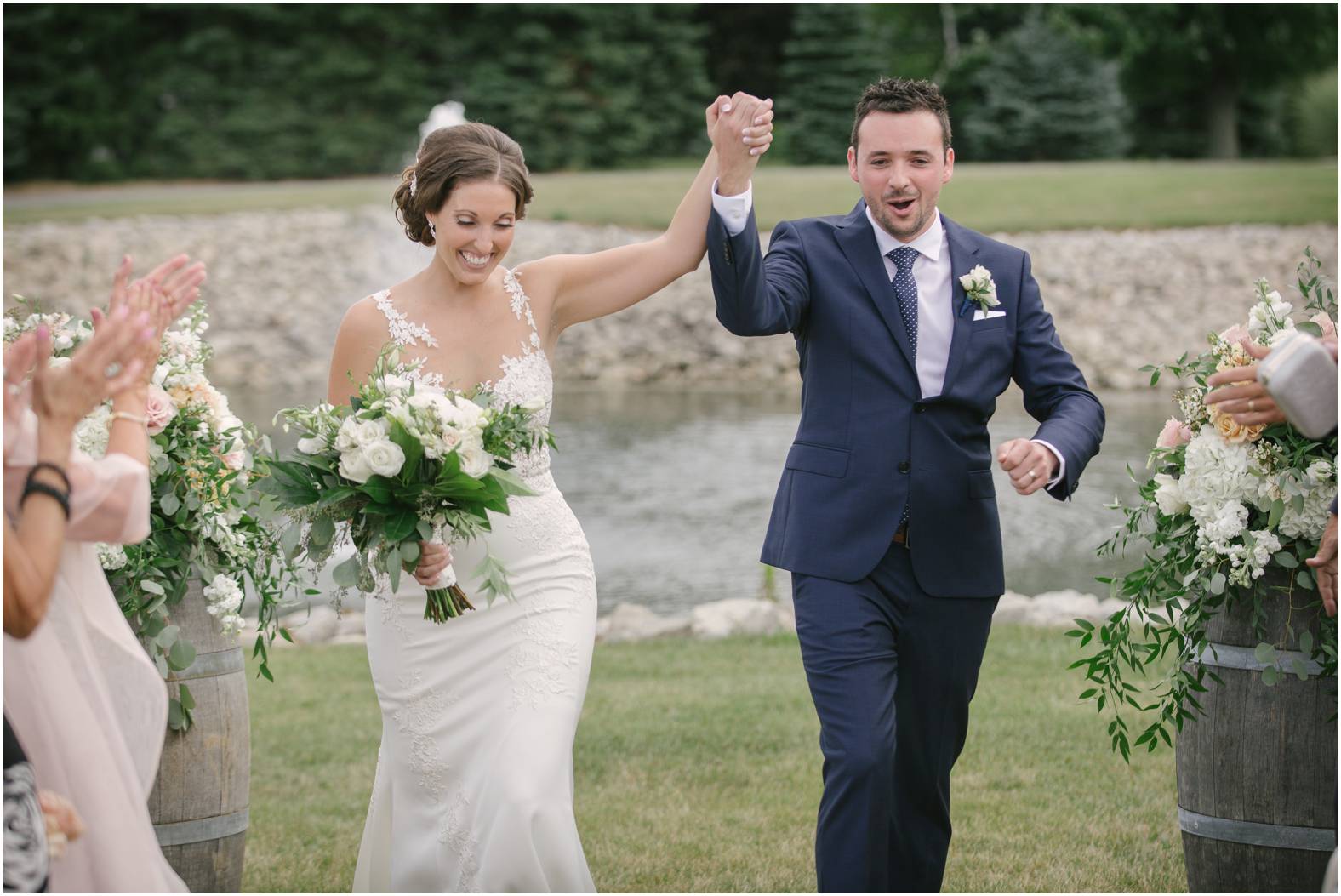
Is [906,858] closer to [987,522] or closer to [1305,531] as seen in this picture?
[987,522]

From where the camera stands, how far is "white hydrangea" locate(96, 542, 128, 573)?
4.58 metres

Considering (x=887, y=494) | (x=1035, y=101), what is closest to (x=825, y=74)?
(x=1035, y=101)

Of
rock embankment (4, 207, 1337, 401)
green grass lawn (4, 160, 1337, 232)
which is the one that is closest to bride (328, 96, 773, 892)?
rock embankment (4, 207, 1337, 401)

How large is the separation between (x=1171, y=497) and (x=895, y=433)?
32.5 inches

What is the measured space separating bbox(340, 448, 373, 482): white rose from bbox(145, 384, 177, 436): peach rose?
2.76ft

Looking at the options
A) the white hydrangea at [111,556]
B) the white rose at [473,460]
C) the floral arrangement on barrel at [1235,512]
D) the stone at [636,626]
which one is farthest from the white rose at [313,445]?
the stone at [636,626]

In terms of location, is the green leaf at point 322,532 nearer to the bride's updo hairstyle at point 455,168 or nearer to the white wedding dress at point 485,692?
the white wedding dress at point 485,692

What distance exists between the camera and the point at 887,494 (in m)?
4.52

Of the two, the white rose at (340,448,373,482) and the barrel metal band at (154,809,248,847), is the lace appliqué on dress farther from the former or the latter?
the barrel metal band at (154,809,248,847)

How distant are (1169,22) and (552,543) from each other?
35.5m

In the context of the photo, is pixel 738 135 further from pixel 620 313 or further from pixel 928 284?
pixel 620 313

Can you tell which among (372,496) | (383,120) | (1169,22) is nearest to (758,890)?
(372,496)

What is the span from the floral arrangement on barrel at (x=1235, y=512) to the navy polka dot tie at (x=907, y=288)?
2.30ft

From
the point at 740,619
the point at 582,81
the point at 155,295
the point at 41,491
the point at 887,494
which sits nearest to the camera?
the point at 41,491
